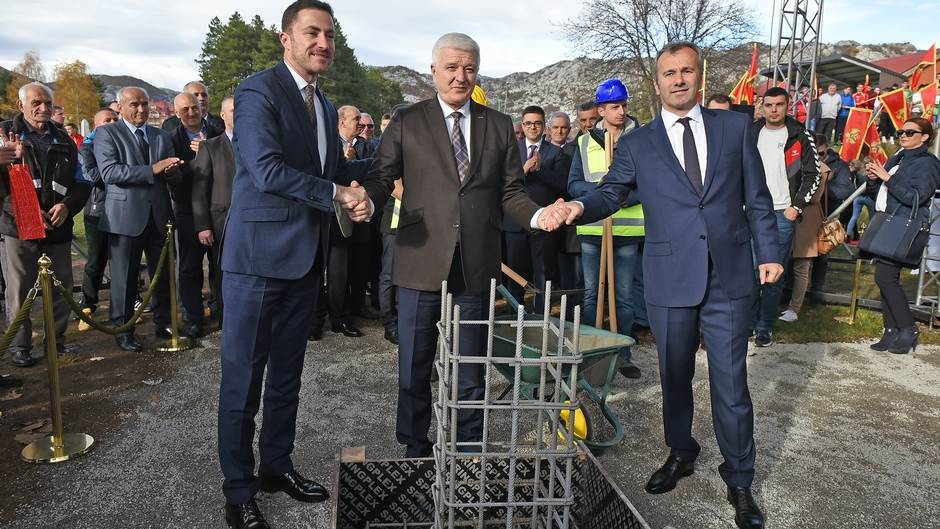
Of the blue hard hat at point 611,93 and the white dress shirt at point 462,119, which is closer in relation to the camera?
the white dress shirt at point 462,119

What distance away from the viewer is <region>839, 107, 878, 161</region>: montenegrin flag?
474 inches

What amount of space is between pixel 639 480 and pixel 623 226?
228cm

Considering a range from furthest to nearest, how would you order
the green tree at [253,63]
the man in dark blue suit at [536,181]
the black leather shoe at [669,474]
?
the green tree at [253,63]
the man in dark blue suit at [536,181]
the black leather shoe at [669,474]

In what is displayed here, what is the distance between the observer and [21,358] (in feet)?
17.0

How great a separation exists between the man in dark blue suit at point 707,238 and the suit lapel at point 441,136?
26.7 inches

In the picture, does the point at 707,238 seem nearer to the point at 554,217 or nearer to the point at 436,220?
the point at 554,217

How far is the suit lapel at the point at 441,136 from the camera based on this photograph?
10.6 ft

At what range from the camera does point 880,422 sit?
4.46 metres

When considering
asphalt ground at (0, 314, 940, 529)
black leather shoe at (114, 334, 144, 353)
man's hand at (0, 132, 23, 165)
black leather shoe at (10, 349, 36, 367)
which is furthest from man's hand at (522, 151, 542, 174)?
black leather shoe at (10, 349, 36, 367)

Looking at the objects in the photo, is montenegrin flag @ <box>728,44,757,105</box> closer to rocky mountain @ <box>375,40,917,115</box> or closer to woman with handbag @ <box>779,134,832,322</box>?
woman with handbag @ <box>779,134,832,322</box>

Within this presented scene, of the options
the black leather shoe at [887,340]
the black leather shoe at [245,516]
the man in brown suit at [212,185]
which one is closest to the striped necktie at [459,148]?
the black leather shoe at [245,516]

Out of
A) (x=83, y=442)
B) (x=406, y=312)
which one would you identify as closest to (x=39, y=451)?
(x=83, y=442)

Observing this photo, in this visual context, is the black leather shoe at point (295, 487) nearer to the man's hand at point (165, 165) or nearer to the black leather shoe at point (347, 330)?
the black leather shoe at point (347, 330)

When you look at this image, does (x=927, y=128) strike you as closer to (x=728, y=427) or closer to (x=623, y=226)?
(x=623, y=226)
